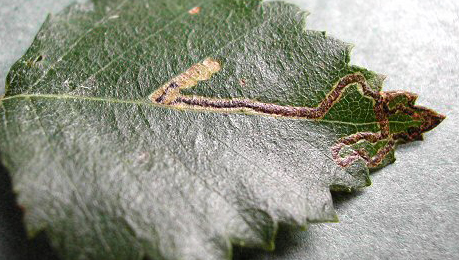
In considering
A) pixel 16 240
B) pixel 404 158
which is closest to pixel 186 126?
pixel 16 240

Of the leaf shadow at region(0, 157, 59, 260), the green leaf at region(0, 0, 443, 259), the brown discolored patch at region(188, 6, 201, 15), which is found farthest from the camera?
the brown discolored patch at region(188, 6, 201, 15)

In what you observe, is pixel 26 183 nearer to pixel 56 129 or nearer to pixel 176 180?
pixel 56 129

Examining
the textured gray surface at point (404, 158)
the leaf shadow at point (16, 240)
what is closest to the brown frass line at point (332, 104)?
the textured gray surface at point (404, 158)

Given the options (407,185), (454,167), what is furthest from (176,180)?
(454,167)

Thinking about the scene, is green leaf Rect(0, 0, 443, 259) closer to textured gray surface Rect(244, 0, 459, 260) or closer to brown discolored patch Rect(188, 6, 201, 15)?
brown discolored patch Rect(188, 6, 201, 15)

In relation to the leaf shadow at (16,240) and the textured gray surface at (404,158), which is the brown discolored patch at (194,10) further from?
the leaf shadow at (16,240)

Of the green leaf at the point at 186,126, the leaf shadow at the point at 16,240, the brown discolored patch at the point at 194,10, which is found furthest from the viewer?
the brown discolored patch at the point at 194,10

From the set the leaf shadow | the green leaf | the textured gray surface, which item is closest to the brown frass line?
the green leaf
